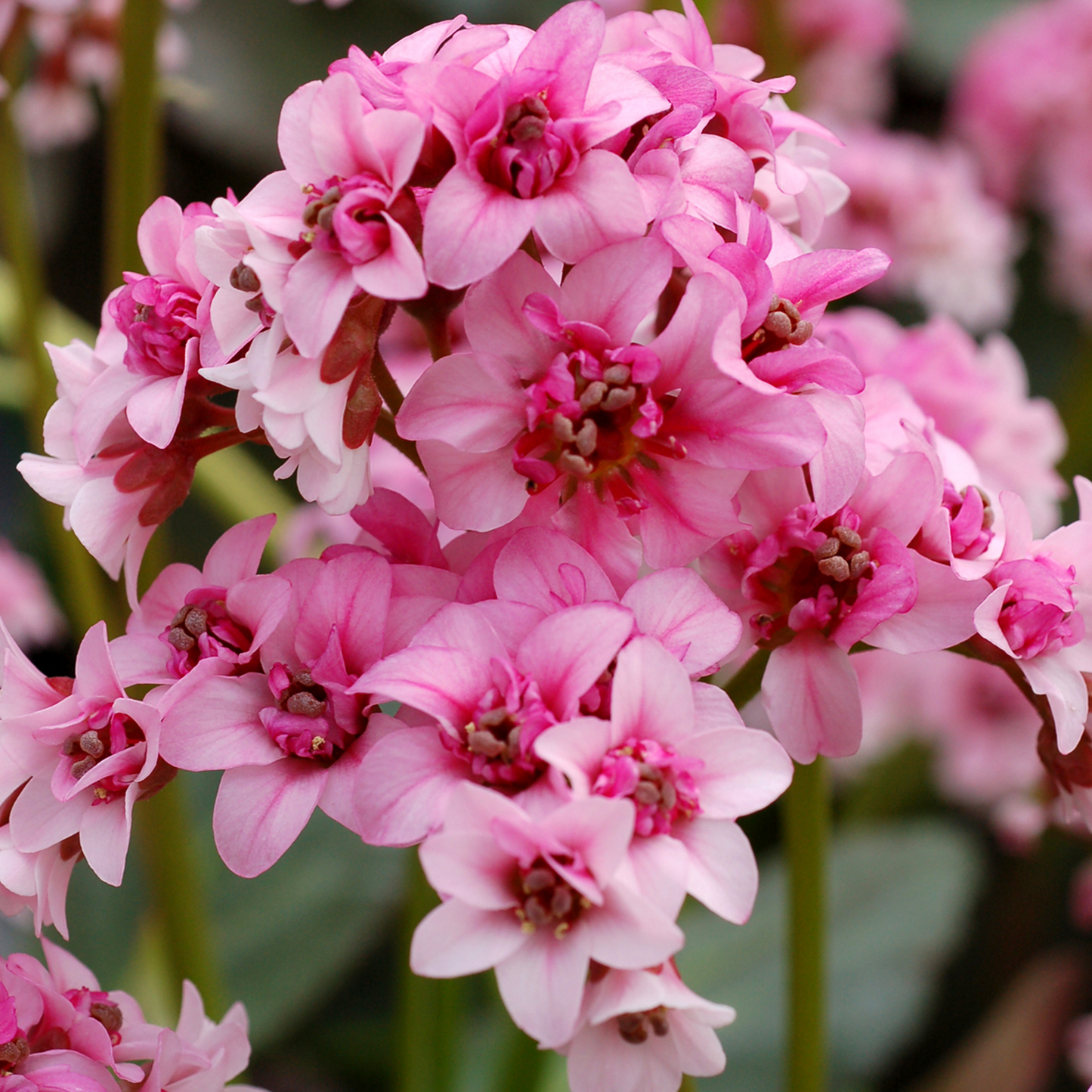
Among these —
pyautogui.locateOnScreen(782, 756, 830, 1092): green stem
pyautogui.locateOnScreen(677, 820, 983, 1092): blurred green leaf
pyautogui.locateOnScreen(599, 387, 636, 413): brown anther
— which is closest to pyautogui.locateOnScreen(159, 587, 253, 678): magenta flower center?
pyautogui.locateOnScreen(599, 387, 636, 413): brown anther

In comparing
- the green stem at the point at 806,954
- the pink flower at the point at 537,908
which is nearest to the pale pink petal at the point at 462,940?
the pink flower at the point at 537,908

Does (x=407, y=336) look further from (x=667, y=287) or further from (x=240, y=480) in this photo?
(x=667, y=287)

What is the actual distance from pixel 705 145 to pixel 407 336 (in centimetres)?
53

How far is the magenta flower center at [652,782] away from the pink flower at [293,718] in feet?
0.18

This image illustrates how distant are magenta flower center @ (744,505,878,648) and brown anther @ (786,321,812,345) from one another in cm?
4

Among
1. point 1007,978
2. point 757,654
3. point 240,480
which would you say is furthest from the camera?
point 1007,978

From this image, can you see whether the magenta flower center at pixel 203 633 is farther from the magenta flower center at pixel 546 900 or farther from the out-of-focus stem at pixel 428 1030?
the out-of-focus stem at pixel 428 1030

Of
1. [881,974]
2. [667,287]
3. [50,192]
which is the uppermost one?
[667,287]

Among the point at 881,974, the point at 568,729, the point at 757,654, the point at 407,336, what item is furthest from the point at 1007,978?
the point at 568,729

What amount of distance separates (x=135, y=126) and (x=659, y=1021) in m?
0.39

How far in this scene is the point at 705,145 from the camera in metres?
0.32

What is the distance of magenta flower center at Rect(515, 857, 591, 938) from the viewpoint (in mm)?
252

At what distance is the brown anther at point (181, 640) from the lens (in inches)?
12.2

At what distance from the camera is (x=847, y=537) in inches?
12.6
